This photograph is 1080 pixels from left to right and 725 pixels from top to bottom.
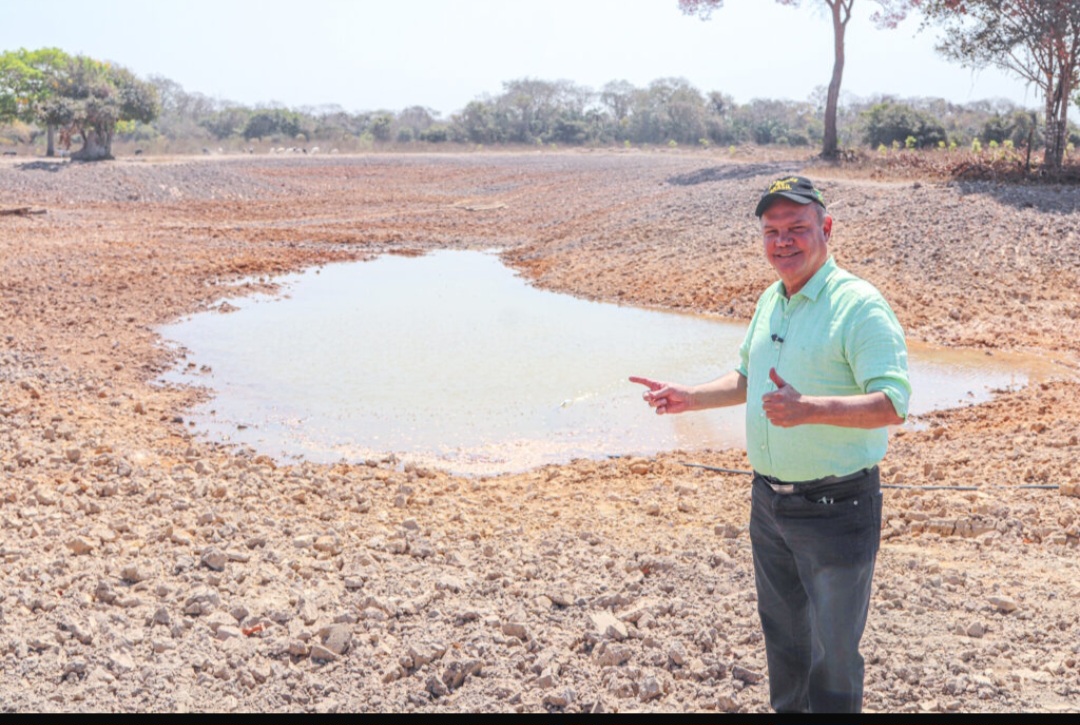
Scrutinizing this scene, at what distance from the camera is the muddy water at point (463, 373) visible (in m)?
8.75

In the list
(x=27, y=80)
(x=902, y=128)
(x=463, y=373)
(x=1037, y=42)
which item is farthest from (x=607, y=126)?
(x=463, y=373)

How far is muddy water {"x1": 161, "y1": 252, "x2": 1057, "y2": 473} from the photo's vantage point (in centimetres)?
875

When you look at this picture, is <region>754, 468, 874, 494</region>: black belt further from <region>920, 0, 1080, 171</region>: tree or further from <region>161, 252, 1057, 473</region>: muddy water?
<region>920, 0, 1080, 171</region>: tree

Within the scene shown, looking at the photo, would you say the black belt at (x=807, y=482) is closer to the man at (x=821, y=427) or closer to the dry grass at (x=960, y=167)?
the man at (x=821, y=427)

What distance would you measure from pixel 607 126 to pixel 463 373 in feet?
189

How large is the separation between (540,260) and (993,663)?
15.5m

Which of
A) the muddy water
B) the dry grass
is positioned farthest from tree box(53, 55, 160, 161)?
the dry grass

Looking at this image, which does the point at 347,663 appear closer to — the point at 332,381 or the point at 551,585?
the point at 551,585

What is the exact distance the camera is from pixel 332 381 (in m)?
10.7

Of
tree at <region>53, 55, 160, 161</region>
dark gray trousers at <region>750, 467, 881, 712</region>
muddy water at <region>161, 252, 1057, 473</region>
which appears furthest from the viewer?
tree at <region>53, 55, 160, 161</region>

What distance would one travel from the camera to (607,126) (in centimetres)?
6631

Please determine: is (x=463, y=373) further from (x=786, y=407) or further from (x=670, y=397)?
(x=786, y=407)

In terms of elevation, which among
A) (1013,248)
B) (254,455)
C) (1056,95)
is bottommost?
(254,455)

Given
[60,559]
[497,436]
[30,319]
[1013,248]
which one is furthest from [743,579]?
[1013,248]
